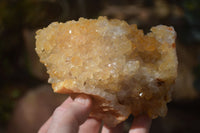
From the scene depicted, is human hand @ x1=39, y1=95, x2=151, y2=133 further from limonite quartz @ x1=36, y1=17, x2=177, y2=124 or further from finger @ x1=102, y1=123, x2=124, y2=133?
finger @ x1=102, y1=123, x2=124, y2=133

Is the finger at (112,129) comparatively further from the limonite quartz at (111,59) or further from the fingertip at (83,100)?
the fingertip at (83,100)

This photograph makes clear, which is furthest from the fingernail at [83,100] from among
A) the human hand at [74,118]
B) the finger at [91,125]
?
the finger at [91,125]

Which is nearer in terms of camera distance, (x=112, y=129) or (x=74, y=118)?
(x=74, y=118)

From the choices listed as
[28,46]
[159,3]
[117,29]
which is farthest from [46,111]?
[159,3]

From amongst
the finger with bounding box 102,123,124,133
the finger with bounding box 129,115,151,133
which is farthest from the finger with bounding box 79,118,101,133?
the finger with bounding box 129,115,151,133

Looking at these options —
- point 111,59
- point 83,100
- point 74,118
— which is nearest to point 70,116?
point 74,118

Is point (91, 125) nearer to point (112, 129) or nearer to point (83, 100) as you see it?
point (112, 129)
